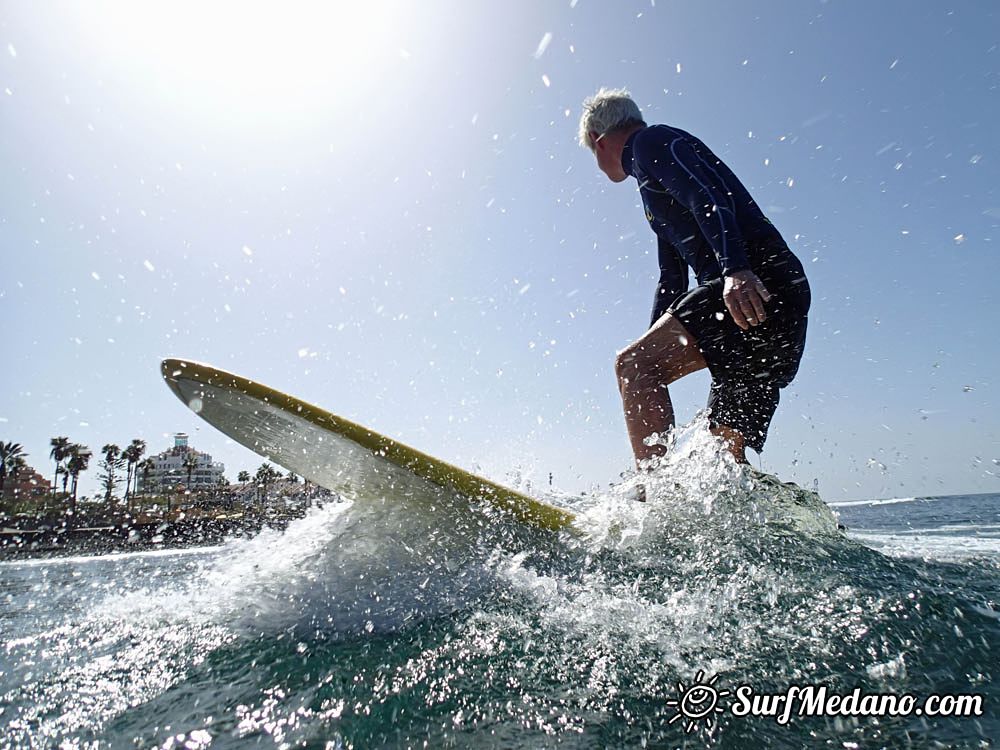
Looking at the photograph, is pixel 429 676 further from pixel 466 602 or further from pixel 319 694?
pixel 466 602

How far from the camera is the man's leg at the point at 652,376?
2.69 m

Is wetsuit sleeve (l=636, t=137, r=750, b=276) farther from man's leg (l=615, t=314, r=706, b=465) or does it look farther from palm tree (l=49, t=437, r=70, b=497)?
palm tree (l=49, t=437, r=70, b=497)

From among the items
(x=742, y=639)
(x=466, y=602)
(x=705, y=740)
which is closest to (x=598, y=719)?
(x=705, y=740)

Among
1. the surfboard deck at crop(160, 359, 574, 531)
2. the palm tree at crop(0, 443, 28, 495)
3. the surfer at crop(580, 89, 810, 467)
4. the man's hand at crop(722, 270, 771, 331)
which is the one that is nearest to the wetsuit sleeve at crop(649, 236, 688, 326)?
the surfer at crop(580, 89, 810, 467)

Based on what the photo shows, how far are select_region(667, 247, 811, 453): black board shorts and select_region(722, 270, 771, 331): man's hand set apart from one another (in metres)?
0.13

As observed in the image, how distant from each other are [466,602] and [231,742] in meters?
0.96

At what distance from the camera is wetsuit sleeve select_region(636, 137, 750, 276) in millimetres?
2477

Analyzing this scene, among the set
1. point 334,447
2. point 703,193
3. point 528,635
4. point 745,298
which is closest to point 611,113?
point 703,193

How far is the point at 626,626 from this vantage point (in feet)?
5.14

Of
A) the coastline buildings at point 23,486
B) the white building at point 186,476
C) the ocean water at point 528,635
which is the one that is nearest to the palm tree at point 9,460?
Result: the coastline buildings at point 23,486

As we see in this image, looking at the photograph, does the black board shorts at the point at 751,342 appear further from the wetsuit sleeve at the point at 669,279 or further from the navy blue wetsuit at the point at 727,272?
the wetsuit sleeve at the point at 669,279

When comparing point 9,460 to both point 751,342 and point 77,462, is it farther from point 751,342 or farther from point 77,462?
point 751,342

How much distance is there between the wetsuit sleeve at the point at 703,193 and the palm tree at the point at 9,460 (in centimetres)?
6687

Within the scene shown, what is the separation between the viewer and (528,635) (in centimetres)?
154
